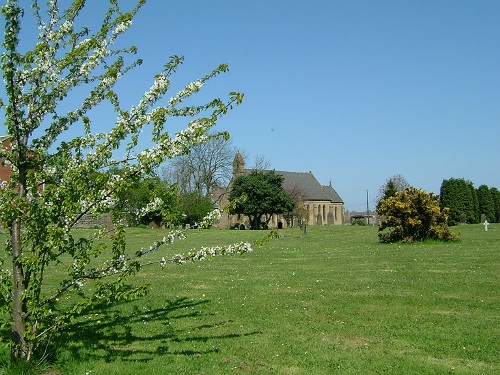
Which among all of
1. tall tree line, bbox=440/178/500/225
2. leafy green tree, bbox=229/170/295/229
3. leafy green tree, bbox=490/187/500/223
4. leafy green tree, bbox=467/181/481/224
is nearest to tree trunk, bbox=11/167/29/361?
tall tree line, bbox=440/178/500/225

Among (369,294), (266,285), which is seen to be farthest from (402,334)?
(266,285)

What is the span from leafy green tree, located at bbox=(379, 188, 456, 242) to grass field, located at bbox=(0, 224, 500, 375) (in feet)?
35.3

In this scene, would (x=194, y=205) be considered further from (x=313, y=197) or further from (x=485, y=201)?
(x=313, y=197)

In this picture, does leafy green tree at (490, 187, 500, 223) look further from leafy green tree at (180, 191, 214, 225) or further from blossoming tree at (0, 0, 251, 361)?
blossoming tree at (0, 0, 251, 361)

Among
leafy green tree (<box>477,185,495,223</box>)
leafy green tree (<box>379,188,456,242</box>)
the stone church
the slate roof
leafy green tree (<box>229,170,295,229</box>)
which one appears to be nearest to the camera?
leafy green tree (<box>379,188,456,242</box>)

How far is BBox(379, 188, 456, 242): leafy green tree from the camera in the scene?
23.9m

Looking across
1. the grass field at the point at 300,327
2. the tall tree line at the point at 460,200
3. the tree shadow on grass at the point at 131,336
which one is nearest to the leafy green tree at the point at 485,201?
the tall tree line at the point at 460,200

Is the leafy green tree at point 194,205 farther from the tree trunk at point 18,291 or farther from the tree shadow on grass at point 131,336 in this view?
the tree trunk at point 18,291

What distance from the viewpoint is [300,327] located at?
757 centimetres

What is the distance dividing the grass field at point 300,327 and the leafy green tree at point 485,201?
1866 inches

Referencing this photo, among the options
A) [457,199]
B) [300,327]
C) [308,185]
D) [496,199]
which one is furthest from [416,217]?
[308,185]

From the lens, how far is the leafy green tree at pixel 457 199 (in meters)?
51.7

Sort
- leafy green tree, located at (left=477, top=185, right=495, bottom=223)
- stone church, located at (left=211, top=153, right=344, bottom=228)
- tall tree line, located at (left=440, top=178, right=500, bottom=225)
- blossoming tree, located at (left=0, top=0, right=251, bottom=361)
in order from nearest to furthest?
blossoming tree, located at (left=0, top=0, right=251, bottom=361) < tall tree line, located at (left=440, top=178, right=500, bottom=225) < leafy green tree, located at (left=477, top=185, right=495, bottom=223) < stone church, located at (left=211, top=153, right=344, bottom=228)

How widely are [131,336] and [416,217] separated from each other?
63.3ft
